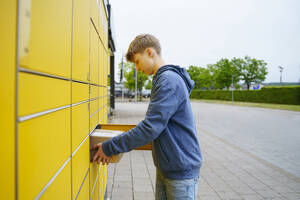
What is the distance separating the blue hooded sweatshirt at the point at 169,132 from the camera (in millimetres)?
1423

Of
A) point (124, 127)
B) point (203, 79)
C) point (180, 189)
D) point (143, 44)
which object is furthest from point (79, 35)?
point (203, 79)

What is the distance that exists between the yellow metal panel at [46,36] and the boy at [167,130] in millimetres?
549

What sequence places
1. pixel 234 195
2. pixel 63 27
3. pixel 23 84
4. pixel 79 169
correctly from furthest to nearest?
1. pixel 234 195
2. pixel 79 169
3. pixel 63 27
4. pixel 23 84

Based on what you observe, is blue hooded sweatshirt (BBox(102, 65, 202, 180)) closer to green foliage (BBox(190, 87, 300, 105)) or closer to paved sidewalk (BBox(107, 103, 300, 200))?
paved sidewalk (BBox(107, 103, 300, 200))

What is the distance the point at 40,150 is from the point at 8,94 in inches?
11.1

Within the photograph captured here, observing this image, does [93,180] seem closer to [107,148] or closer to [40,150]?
[107,148]

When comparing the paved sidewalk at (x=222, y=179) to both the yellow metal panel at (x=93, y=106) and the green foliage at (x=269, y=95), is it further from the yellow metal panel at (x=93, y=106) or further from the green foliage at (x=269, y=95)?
the green foliage at (x=269, y=95)

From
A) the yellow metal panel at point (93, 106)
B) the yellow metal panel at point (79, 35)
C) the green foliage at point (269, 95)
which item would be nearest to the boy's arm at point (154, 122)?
the yellow metal panel at point (79, 35)

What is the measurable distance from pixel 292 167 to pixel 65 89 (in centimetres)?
542

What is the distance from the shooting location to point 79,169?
4.79 feet

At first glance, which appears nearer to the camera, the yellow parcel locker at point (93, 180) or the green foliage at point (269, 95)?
the yellow parcel locker at point (93, 180)

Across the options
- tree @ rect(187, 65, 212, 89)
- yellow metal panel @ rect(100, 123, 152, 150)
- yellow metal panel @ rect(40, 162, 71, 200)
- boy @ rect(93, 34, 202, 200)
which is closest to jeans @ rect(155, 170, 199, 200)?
boy @ rect(93, 34, 202, 200)

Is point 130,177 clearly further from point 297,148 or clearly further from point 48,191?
point 297,148

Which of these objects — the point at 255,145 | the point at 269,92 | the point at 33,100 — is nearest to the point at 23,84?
the point at 33,100
